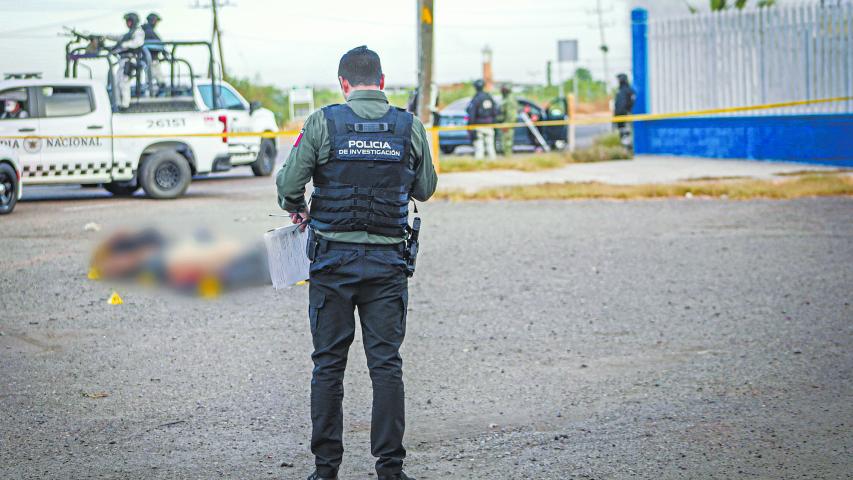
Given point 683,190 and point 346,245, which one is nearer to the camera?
point 346,245

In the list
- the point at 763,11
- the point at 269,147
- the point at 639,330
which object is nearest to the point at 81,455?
the point at 639,330

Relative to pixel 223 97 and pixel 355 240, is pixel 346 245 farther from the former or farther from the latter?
pixel 223 97

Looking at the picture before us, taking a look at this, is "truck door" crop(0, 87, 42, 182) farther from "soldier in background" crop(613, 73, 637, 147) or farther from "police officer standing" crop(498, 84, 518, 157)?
"soldier in background" crop(613, 73, 637, 147)

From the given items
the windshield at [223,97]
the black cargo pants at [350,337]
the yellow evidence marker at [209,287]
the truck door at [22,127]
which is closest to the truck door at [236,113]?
the windshield at [223,97]

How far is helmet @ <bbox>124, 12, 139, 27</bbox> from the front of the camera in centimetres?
1852

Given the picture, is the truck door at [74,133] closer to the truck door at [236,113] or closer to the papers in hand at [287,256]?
the truck door at [236,113]

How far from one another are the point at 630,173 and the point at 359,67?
16443 millimetres

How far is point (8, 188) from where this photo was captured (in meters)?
15.5

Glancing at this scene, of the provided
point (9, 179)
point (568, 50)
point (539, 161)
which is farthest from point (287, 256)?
point (568, 50)

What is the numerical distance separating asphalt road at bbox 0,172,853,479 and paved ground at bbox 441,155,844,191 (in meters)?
6.96

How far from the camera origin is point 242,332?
7809mm

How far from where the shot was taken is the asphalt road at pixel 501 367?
5.06 metres

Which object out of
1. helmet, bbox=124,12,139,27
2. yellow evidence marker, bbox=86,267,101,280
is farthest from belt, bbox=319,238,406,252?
helmet, bbox=124,12,139,27

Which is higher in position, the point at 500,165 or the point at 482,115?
the point at 482,115
